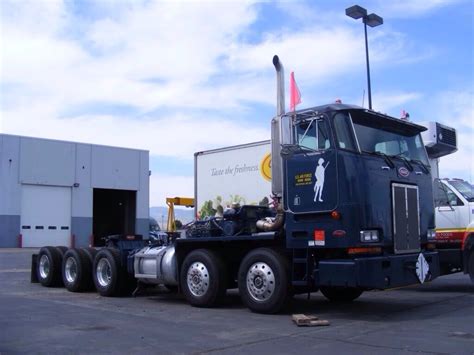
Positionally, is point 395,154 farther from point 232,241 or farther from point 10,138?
point 10,138

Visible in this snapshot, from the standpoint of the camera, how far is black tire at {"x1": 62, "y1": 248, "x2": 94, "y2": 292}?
45.6ft

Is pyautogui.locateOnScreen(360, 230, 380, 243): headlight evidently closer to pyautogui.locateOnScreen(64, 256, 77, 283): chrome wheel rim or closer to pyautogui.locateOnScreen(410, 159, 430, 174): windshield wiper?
pyautogui.locateOnScreen(410, 159, 430, 174): windshield wiper

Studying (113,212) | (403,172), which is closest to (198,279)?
(403,172)

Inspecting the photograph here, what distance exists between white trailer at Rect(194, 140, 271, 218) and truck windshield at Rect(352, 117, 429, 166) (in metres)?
4.22

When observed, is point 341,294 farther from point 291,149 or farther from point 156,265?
point 156,265

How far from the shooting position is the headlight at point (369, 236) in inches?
350

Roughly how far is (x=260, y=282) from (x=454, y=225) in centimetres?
535

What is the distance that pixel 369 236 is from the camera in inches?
353

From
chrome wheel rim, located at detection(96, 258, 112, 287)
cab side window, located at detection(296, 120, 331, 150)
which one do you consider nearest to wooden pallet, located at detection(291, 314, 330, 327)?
cab side window, located at detection(296, 120, 331, 150)

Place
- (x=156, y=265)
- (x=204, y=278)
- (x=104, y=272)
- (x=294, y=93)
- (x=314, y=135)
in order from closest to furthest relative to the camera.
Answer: (x=314, y=135) → (x=294, y=93) → (x=204, y=278) → (x=156, y=265) → (x=104, y=272)

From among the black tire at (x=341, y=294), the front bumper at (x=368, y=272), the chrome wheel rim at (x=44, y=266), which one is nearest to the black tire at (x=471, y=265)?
the black tire at (x=341, y=294)

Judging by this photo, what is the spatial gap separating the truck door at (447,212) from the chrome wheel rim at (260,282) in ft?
16.3

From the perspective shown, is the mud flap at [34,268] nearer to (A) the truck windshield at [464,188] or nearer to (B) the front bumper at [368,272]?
(B) the front bumper at [368,272]

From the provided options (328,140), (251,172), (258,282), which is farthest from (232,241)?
(251,172)
